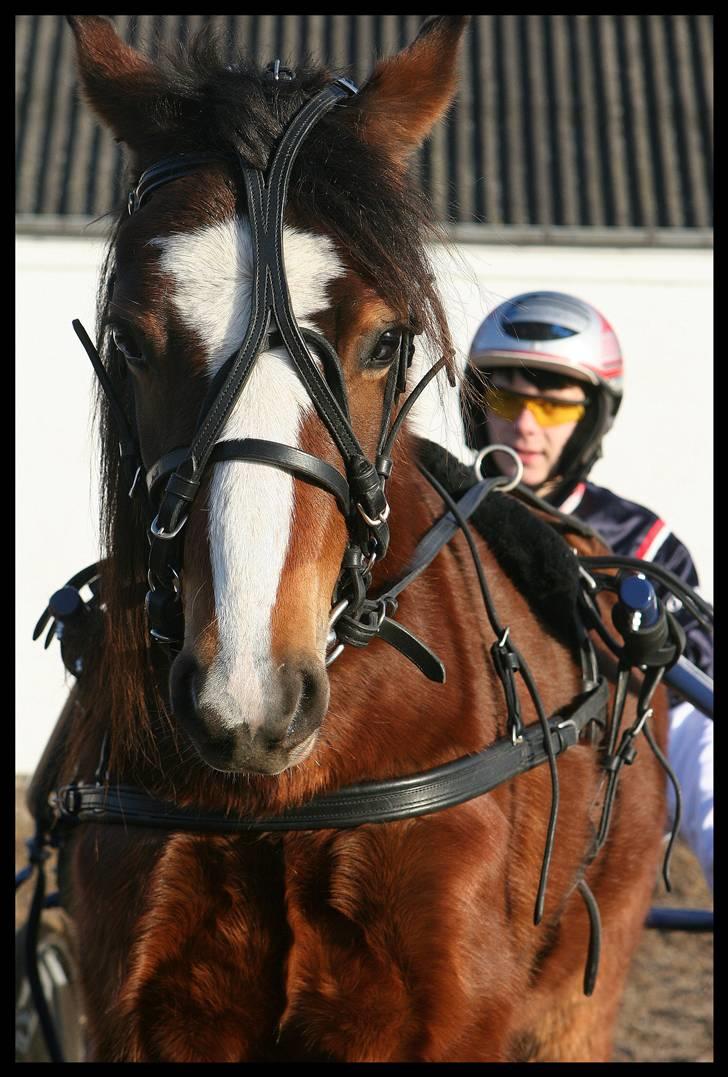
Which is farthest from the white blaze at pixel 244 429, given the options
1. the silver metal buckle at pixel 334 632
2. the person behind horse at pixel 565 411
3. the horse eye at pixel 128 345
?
the person behind horse at pixel 565 411

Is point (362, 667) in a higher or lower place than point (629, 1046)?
higher

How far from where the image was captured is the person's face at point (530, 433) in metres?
3.87

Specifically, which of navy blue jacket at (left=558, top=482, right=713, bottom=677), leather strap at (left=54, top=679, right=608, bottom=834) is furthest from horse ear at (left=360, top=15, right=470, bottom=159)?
navy blue jacket at (left=558, top=482, right=713, bottom=677)

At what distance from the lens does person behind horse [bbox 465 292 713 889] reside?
12.4 feet

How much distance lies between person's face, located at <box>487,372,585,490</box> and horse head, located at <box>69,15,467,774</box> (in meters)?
1.73

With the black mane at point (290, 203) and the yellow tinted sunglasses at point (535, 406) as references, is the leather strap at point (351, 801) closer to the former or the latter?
the black mane at point (290, 203)

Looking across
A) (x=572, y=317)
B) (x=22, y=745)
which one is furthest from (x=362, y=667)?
(x=22, y=745)

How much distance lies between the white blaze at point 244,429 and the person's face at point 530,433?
80.7 inches

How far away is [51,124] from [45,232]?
5.65 feet

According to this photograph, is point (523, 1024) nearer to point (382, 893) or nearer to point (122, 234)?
point (382, 893)

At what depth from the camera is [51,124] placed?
10.2 meters

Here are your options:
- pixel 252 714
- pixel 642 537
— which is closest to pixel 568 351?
pixel 642 537

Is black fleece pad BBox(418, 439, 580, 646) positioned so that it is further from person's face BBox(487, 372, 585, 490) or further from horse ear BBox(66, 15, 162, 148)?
person's face BBox(487, 372, 585, 490)

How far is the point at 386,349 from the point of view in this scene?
1982 mm
